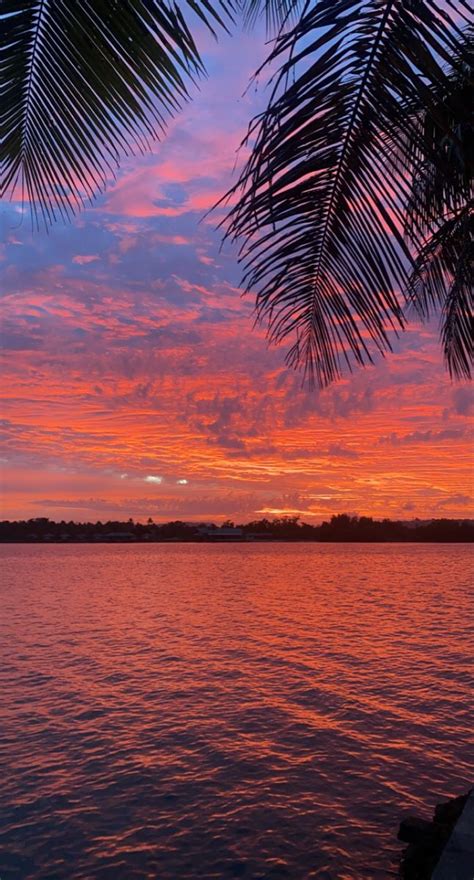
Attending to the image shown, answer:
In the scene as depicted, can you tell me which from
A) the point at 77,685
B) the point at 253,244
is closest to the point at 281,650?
the point at 77,685

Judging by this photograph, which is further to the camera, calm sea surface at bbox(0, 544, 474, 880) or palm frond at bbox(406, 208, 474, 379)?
calm sea surface at bbox(0, 544, 474, 880)

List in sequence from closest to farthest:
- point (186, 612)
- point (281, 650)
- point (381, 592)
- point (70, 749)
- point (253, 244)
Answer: point (253, 244) < point (70, 749) < point (281, 650) < point (186, 612) < point (381, 592)

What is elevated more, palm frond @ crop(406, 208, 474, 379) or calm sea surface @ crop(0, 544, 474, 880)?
palm frond @ crop(406, 208, 474, 379)

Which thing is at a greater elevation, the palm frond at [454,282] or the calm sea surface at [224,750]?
the palm frond at [454,282]

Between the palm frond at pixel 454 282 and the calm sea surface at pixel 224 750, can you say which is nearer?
the palm frond at pixel 454 282

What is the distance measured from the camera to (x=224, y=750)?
15445mm

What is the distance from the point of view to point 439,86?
2178 mm

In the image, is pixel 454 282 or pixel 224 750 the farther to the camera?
pixel 224 750

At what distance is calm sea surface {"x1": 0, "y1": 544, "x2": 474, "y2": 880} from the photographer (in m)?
10.4

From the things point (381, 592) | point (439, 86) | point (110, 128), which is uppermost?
point (110, 128)

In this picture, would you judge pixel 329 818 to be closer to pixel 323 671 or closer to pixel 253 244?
pixel 253 244

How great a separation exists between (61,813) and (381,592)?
63718mm

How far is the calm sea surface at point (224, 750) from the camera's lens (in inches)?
411

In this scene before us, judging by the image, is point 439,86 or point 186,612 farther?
point 186,612
